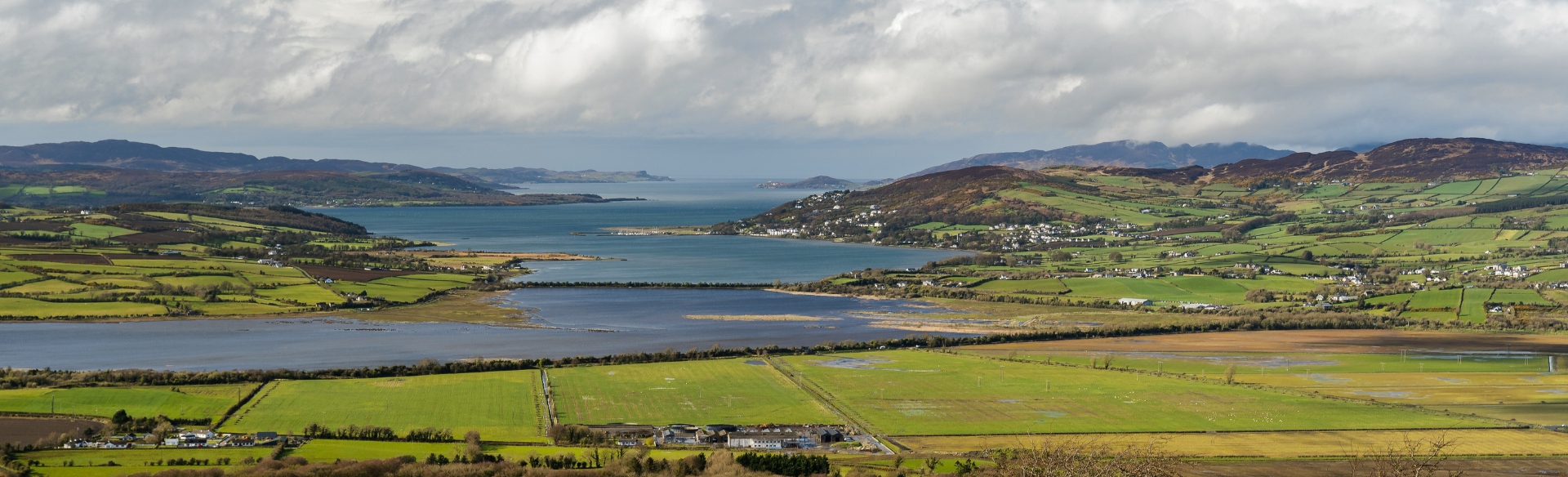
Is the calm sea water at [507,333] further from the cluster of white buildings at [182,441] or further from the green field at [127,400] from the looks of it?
the cluster of white buildings at [182,441]

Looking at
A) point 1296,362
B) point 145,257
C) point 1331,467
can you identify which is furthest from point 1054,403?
point 145,257

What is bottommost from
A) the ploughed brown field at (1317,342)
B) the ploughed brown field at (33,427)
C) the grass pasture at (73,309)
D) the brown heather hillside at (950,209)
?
the ploughed brown field at (1317,342)

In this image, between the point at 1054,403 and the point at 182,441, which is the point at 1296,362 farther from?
the point at 182,441

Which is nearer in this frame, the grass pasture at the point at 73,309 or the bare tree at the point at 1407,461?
the bare tree at the point at 1407,461

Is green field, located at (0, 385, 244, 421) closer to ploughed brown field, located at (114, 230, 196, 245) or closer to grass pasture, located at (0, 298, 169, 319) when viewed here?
grass pasture, located at (0, 298, 169, 319)

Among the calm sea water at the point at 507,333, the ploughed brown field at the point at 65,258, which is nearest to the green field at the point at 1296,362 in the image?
the calm sea water at the point at 507,333

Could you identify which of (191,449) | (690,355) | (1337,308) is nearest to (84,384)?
(191,449)

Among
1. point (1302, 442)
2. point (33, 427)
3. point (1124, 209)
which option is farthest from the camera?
point (1124, 209)
